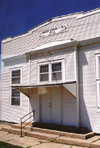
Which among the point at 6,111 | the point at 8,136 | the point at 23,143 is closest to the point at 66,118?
the point at 23,143

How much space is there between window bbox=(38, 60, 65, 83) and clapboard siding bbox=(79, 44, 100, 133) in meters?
1.05

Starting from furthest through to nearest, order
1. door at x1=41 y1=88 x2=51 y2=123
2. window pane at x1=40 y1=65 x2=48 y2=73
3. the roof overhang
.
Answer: window pane at x1=40 y1=65 x2=48 y2=73 < door at x1=41 y1=88 x2=51 y2=123 < the roof overhang

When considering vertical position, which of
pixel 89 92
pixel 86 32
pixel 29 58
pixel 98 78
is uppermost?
pixel 86 32

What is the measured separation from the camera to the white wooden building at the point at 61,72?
Answer: 9320 mm

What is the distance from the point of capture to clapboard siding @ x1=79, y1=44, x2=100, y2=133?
9.09 m

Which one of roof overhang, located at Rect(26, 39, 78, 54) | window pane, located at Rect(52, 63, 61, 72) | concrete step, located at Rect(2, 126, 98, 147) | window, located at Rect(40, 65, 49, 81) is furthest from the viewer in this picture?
window, located at Rect(40, 65, 49, 81)

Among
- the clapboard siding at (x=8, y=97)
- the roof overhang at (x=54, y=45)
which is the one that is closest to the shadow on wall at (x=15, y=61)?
the clapboard siding at (x=8, y=97)

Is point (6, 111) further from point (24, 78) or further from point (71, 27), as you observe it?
point (71, 27)

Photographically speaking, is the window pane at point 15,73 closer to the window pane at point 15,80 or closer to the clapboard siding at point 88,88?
the window pane at point 15,80

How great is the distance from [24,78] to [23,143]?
15.9ft

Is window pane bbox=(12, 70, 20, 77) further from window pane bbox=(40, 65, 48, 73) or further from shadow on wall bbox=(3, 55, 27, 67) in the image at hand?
window pane bbox=(40, 65, 48, 73)

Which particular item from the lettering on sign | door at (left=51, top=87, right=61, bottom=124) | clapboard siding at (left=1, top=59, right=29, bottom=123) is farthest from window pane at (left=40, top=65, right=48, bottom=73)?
the lettering on sign

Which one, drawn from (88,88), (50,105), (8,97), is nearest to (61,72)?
(88,88)

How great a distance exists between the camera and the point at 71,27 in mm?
10516
